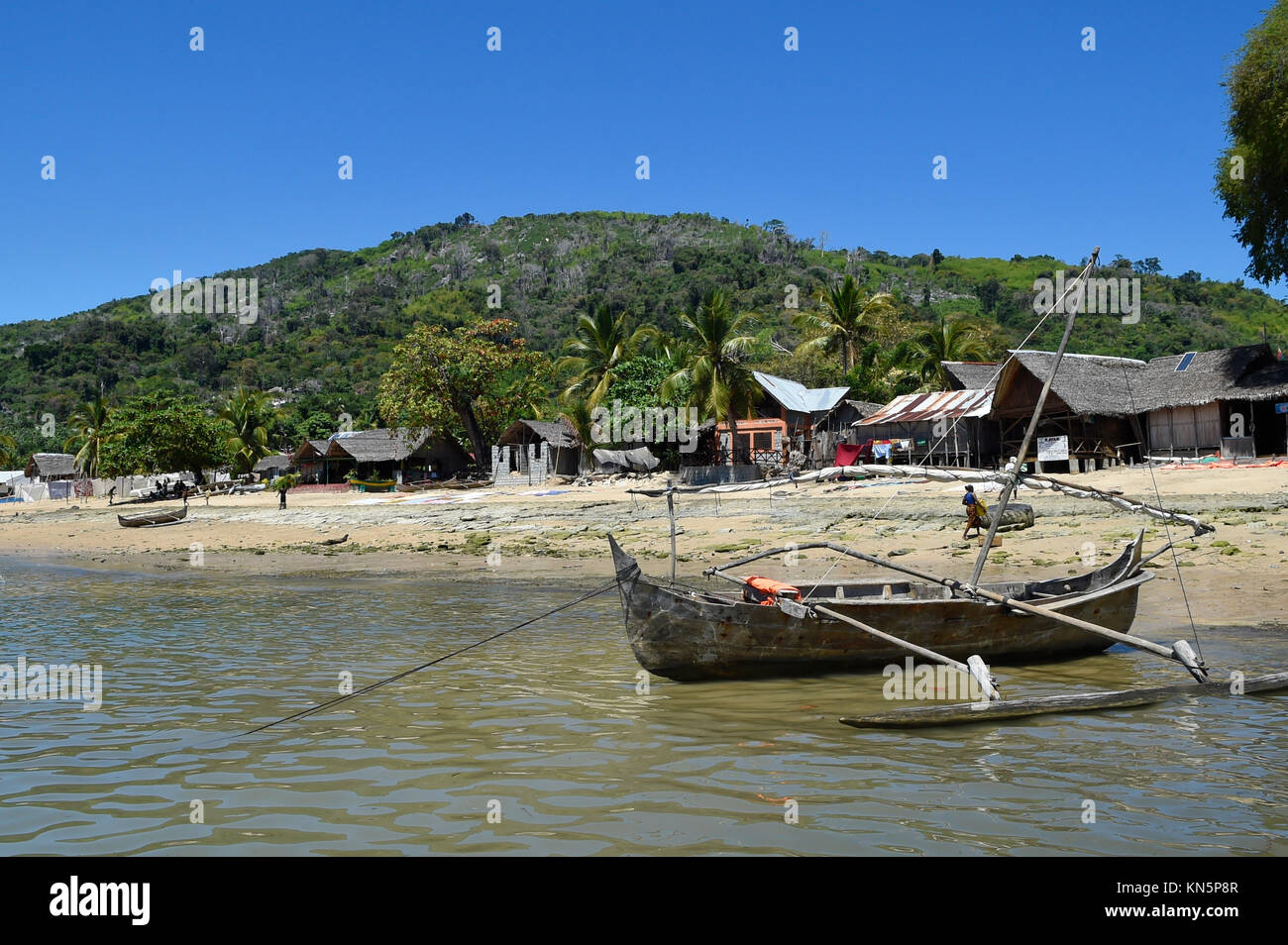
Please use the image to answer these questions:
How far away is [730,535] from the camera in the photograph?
20984mm

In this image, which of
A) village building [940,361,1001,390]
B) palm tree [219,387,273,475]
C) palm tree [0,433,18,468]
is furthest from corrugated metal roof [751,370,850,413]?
palm tree [0,433,18,468]

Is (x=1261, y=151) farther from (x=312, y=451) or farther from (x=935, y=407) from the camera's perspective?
(x=312, y=451)

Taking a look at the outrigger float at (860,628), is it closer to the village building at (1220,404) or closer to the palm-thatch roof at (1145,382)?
the palm-thatch roof at (1145,382)

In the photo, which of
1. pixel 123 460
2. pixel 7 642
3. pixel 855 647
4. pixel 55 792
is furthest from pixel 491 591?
pixel 123 460

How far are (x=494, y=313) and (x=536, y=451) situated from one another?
282 ft

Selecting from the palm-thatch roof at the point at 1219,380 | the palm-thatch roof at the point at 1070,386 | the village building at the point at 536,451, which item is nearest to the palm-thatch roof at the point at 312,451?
the village building at the point at 536,451

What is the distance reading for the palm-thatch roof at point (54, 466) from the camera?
67250mm

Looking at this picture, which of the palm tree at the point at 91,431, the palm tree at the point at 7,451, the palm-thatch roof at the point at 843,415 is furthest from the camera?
the palm tree at the point at 7,451

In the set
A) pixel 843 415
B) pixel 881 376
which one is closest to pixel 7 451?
pixel 843 415

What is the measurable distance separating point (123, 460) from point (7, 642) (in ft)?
132

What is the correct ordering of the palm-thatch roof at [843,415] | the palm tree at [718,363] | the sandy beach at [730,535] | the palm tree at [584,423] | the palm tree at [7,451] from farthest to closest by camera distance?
1. the palm tree at [7,451]
2. the palm tree at [584,423]
3. the palm-thatch roof at [843,415]
4. the palm tree at [718,363]
5. the sandy beach at [730,535]

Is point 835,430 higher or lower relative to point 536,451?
higher

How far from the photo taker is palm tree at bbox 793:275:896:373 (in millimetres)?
43938

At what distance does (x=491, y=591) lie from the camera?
55.3 ft
